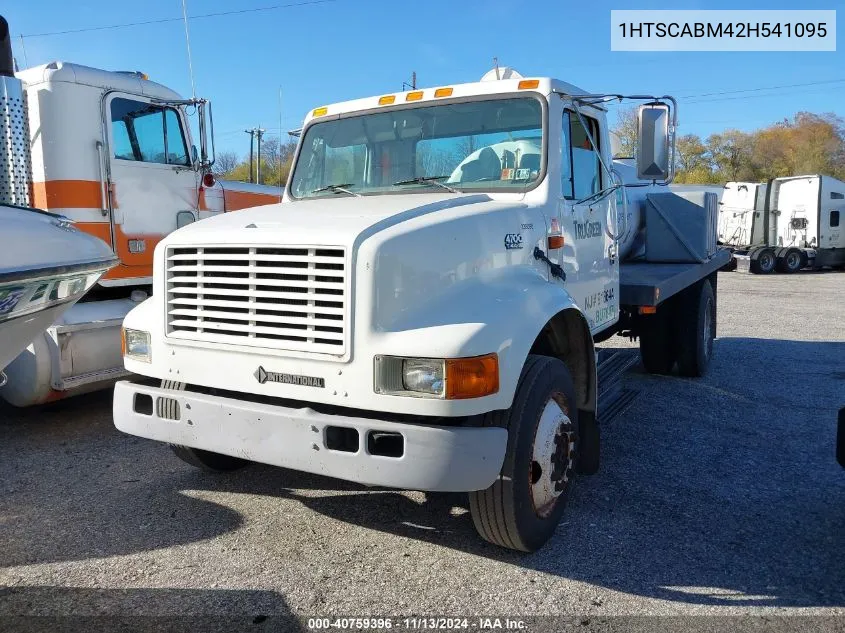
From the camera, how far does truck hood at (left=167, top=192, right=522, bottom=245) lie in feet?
10.4

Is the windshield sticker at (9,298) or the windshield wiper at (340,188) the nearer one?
the windshield sticker at (9,298)

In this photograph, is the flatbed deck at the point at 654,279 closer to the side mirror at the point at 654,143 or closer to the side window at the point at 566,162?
the side mirror at the point at 654,143

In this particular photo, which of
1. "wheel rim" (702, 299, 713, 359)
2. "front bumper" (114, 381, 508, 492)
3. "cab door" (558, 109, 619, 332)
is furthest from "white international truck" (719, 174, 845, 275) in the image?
"front bumper" (114, 381, 508, 492)

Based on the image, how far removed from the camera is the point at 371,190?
4.32m

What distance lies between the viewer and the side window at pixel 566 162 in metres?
4.14

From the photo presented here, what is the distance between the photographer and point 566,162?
4207 millimetres

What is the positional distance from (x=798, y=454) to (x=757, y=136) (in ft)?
196

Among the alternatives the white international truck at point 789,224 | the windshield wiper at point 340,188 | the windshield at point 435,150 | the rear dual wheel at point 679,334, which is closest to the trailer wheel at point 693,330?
the rear dual wheel at point 679,334

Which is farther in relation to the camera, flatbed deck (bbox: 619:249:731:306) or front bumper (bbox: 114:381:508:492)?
flatbed deck (bbox: 619:249:731:306)

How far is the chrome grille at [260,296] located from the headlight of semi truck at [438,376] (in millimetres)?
228

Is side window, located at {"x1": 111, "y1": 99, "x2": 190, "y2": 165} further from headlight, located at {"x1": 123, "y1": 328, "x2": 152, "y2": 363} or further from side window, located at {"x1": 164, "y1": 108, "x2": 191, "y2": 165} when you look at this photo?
headlight, located at {"x1": 123, "y1": 328, "x2": 152, "y2": 363}

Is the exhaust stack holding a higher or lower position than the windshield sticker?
higher

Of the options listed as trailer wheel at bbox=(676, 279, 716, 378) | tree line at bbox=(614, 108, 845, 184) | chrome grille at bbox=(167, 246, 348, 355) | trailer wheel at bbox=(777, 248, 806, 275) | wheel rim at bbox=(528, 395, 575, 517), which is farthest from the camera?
tree line at bbox=(614, 108, 845, 184)

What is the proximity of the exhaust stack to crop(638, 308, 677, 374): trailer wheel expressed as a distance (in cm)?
541
